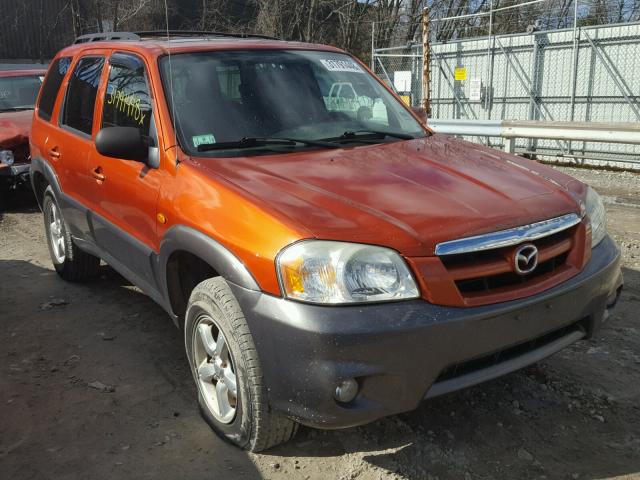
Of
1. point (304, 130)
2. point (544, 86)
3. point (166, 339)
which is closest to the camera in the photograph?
point (304, 130)

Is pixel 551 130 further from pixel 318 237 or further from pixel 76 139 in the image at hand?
pixel 318 237

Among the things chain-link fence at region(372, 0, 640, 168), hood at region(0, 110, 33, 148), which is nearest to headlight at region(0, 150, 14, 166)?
hood at region(0, 110, 33, 148)

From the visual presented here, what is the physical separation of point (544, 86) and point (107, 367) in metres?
11.6

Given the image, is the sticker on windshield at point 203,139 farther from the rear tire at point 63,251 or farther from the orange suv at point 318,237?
the rear tire at point 63,251

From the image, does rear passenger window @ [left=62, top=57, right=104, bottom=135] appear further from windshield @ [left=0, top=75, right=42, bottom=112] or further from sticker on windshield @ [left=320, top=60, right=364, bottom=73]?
windshield @ [left=0, top=75, right=42, bottom=112]

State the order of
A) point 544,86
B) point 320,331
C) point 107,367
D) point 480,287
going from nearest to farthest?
point 320,331, point 480,287, point 107,367, point 544,86

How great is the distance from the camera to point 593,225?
9.70 feet

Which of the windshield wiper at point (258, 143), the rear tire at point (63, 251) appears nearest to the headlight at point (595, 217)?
the windshield wiper at point (258, 143)

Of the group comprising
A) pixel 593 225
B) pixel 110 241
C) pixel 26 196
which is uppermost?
pixel 593 225

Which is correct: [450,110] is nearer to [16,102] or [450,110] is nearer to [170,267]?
[16,102]

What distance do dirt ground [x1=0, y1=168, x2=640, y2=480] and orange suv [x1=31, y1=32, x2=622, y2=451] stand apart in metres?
0.25

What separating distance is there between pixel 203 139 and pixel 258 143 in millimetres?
282

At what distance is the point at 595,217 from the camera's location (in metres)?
3.02

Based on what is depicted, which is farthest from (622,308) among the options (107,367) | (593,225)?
(107,367)
